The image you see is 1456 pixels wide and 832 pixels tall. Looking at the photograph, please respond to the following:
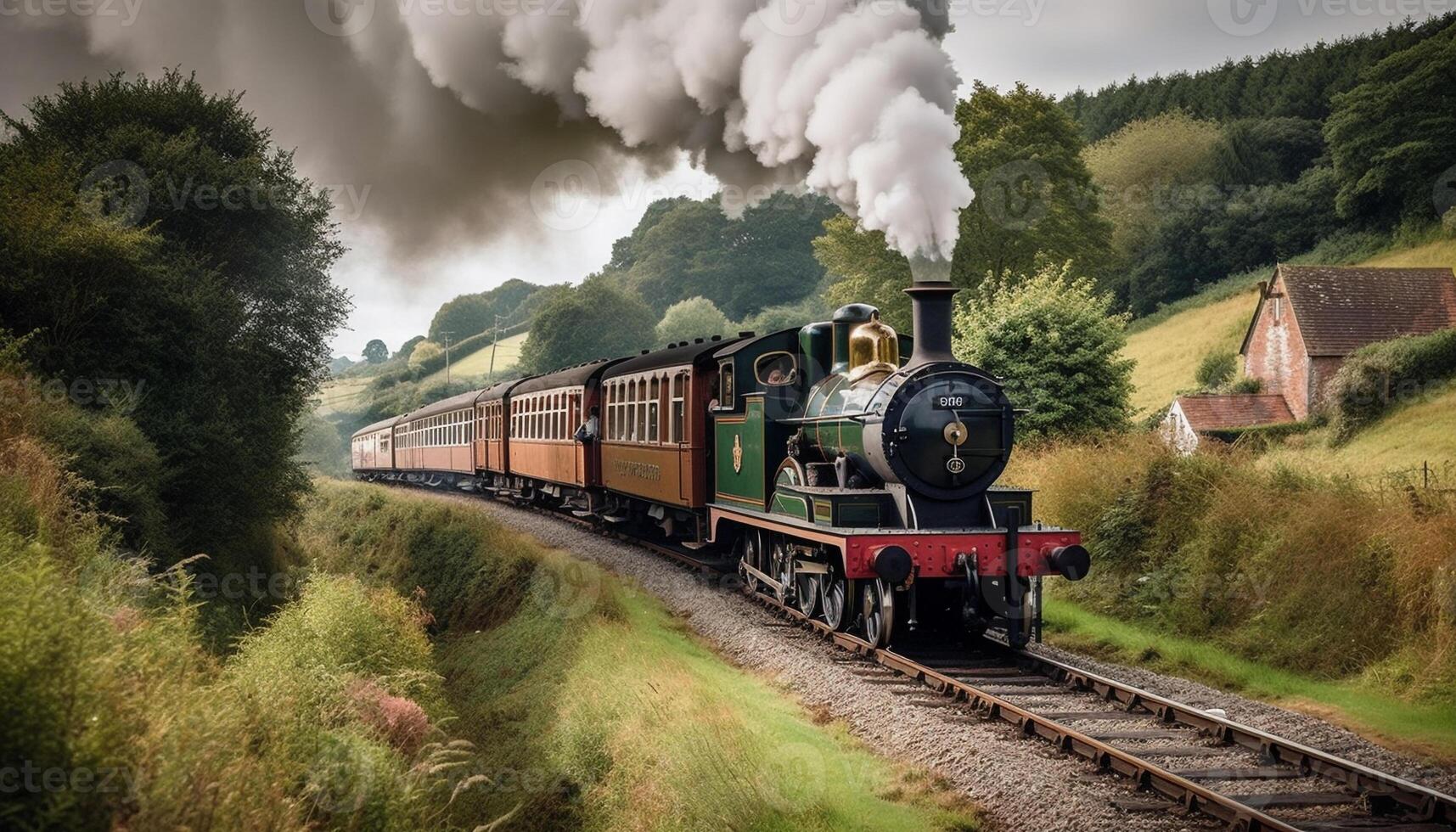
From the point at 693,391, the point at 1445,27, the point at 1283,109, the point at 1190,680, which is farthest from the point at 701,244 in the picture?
the point at 1190,680

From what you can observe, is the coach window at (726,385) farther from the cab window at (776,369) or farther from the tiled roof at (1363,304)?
the tiled roof at (1363,304)

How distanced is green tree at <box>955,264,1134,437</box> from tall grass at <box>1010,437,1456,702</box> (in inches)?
168

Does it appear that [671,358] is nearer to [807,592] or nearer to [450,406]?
[807,592]

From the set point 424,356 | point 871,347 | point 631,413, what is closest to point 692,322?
point 424,356

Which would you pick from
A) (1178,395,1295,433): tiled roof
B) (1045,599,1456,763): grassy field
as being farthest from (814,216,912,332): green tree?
(1045,599,1456,763): grassy field

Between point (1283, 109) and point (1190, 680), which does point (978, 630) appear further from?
point (1283, 109)

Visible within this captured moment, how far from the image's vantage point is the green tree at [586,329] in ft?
201

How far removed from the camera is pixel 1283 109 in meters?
52.0

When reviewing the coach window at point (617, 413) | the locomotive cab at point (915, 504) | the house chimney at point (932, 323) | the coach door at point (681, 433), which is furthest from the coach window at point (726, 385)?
the coach window at point (617, 413)

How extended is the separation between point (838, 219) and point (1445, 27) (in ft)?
82.5

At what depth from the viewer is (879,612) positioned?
952 centimetres

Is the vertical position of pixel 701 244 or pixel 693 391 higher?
pixel 701 244

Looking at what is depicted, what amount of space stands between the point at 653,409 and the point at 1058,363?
24.8 feet

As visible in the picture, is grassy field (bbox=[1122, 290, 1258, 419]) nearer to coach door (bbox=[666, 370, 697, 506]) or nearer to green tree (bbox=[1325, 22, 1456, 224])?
green tree (bbox=[1325, 22, 1456, 224])
